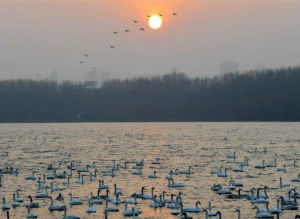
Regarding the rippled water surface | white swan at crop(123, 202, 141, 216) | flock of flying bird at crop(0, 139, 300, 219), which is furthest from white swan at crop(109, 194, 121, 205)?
white swan at crop(123, 202, 141, 216)

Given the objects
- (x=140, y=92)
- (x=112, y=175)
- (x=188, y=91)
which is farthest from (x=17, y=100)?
(x=112, y=175)

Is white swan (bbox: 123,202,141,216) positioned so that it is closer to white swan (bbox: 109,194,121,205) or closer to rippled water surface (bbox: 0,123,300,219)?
rippled water surface (bbox: 0,123,300,219)

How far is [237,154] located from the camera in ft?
185

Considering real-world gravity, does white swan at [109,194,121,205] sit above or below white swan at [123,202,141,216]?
above

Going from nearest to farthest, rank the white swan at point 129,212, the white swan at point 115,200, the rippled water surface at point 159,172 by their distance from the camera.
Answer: the white swan at point 129,212
the rippled water surface at point 159,172
the white swan at point 115,200

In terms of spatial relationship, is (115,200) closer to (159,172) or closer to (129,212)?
(129,212)

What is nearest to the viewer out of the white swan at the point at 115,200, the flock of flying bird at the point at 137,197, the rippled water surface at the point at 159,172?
the flock of flying bird at the point at 137,197

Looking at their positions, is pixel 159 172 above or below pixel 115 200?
above

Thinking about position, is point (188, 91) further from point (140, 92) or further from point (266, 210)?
point (266, 210)

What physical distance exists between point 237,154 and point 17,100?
12520 cm

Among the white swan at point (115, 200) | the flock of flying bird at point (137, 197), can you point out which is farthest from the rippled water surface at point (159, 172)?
the white swan at point (115, 200)

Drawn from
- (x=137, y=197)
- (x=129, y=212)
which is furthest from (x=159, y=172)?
(x=129, y=212)

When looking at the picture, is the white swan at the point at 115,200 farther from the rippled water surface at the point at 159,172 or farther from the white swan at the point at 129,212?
the white swan at the point at 129,212

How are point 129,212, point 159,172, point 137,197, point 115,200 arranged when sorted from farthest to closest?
1. point 159,172
2. point 137,197
3. point 115,200
4. point 129,212
